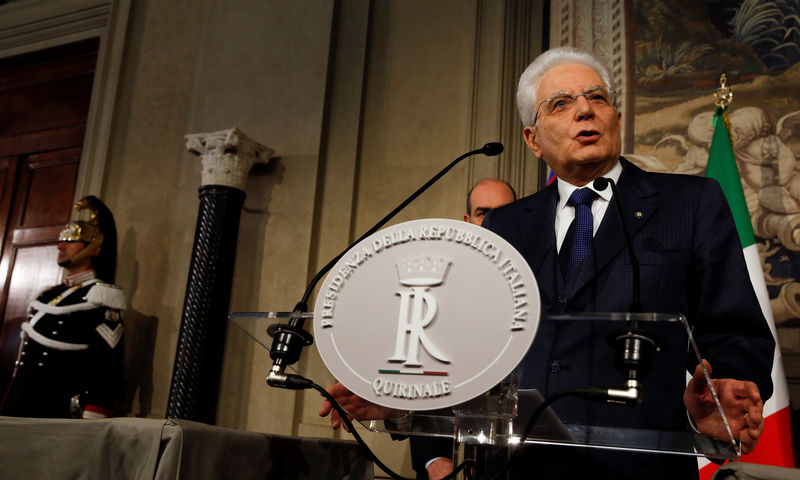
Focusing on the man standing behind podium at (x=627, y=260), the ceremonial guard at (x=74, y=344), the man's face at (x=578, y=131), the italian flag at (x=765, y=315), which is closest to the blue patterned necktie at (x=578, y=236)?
the man standing behind podium at (x=627, y=260)

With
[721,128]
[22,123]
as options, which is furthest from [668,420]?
[22,123]

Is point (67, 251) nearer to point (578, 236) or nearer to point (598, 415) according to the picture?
point (578, 236)

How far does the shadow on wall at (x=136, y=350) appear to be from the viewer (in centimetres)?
414

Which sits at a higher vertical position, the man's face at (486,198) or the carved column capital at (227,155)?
the carved column capital at (227,155)

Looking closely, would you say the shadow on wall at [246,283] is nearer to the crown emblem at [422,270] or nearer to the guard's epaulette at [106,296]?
the guard's epaulette at [106,296]

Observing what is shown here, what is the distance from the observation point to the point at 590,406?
3.46 feet

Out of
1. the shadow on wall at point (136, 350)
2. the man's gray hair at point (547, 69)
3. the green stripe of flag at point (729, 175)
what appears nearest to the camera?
the man's gray hair at point (547, 69)

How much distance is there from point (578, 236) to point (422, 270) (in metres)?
0.50

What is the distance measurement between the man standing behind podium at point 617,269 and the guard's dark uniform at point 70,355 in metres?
2.70

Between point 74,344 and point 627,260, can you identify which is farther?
point 74,344

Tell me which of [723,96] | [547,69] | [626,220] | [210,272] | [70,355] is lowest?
[70,355]

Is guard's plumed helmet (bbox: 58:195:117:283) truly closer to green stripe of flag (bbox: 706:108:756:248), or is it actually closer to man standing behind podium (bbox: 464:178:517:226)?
man standing behind podium (bbox: 464:178:517:226)

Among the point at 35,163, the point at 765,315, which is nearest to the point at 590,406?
the point at 765,315

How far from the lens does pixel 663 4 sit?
3.77 m
